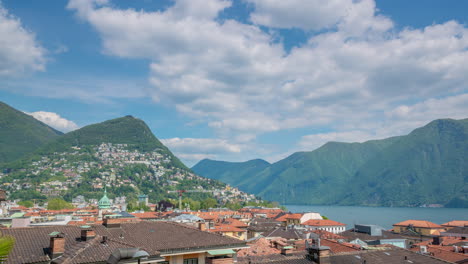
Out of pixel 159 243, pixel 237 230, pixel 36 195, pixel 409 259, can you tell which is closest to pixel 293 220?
pixel 237 230

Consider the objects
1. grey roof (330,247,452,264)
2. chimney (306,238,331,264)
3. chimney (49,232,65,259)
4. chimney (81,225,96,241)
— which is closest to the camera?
chimney (49,232,65,259)

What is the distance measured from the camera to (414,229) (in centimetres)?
10019

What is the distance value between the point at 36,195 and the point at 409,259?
674 ft

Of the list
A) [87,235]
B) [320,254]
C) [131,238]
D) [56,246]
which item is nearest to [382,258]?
[320,254]

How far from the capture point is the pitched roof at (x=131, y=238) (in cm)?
1322

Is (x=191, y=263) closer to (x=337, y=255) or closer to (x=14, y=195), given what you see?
(x=337, y=255)

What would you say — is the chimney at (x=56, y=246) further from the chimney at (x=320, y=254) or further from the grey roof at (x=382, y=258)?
the grey roof at (x=382, y=258)

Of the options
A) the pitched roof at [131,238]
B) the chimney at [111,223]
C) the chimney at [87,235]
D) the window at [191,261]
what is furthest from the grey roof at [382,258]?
the chimney at [87,235]

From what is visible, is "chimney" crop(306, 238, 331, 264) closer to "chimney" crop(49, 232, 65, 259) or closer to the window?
the window


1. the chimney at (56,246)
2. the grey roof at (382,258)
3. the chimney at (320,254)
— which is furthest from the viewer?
the grey roof at (382,258)

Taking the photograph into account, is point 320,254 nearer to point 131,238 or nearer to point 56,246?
point 131,238

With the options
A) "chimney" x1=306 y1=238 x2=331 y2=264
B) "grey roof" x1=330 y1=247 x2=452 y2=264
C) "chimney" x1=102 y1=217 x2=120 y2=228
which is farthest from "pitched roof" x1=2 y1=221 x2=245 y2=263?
"grey roof" x1=330 y1=247 x2=452 y2=264

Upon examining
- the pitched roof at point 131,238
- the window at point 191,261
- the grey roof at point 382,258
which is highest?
the pitched roof at point 131,238

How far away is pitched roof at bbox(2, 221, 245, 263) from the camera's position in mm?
13219
